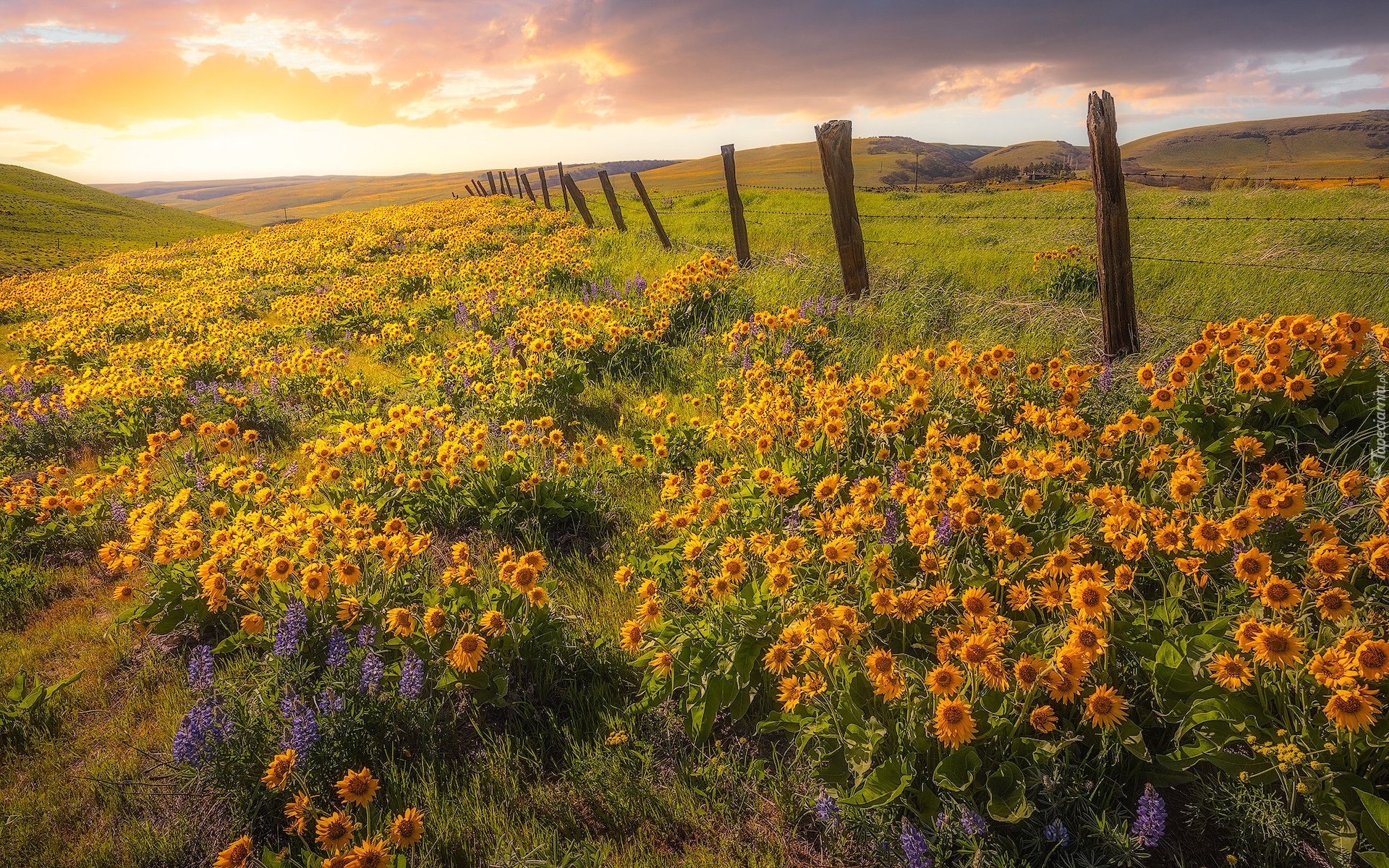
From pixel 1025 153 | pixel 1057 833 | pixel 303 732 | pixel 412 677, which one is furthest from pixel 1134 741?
pixel 1025 153

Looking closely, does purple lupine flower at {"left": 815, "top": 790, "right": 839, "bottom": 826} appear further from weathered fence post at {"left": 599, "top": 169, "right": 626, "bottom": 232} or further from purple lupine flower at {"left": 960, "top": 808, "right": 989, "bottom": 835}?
weathered fence post at {"left": 599, "top": 169, "right": 626, "bottom": 232}

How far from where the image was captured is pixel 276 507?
4.91m

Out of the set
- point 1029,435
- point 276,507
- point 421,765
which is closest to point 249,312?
point 276,507

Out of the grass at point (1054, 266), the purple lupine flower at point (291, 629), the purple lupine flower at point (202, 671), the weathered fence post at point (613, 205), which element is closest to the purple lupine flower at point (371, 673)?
the purple lupine flower at point (291, 629)

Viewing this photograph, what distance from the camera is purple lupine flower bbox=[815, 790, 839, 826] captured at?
2.39 metres

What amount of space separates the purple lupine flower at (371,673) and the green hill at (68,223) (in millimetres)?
34616

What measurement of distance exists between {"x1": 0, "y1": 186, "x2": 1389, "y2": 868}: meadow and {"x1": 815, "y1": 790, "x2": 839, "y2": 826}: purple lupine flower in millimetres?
20

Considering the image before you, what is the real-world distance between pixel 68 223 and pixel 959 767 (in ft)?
195

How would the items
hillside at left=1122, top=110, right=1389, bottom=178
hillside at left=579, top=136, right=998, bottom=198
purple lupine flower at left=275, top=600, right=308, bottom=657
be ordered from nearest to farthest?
purple lupine flower at left=275, top=600, right=308, bottom=657 → hillside at left=579, top=136, right=998, bottom=198 → hillside at left=1122, top=110, right=1389, bottom=178

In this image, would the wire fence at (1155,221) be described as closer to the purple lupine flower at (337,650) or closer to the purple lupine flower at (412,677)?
the purple lupine flower at (412,677)

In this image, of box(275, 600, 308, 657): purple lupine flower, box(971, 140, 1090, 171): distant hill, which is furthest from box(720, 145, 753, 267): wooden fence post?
box(971, 140, 1090, 171): distant hill

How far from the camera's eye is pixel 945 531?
3.06 metres

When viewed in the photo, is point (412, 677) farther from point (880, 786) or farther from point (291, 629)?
point (880, 786)

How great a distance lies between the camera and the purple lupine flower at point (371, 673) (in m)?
2.96
